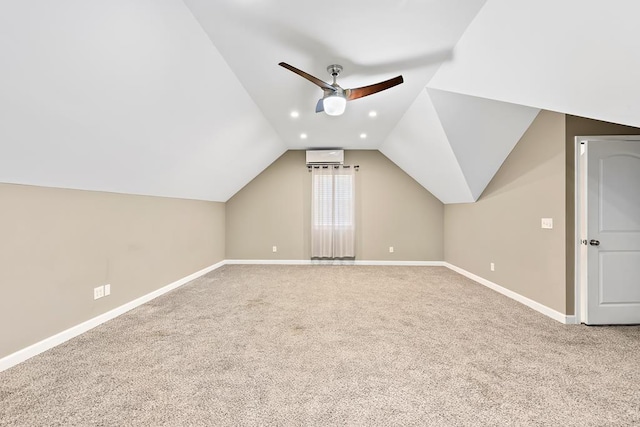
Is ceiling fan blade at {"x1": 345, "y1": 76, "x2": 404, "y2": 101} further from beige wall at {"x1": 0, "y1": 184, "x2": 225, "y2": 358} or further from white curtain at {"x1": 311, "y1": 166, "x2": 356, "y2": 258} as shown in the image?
white curtain at {"x1": 311, "y1": 166, "x2": 356, "y2": 258}

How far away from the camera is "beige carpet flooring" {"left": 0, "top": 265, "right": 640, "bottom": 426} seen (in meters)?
1.61

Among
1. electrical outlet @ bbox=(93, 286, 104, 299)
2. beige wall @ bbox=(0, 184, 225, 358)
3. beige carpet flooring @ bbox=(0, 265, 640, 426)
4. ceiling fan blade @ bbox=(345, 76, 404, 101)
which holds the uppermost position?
ceiling fan blade @ bbox=(345, 76, 404, 101)

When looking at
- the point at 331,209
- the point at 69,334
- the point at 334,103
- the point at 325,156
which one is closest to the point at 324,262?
the point at 331,209

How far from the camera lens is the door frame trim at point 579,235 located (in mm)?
2881

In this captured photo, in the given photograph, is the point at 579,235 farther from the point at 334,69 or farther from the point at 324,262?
the point at 324,262

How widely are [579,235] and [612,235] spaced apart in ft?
1.04

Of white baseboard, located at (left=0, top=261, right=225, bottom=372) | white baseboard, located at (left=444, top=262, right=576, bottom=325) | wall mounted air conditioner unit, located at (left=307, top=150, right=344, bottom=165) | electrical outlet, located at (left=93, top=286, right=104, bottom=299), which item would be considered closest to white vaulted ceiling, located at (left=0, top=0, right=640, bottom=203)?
electrical outlet, located at (left=93, top=286, right=104, bottom=299)

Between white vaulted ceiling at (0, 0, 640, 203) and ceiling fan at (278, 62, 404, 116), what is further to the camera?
ceiling fan at (278, 62, 404, 116)

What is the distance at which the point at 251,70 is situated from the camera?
2834mm

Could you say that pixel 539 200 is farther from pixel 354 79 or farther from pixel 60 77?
pixel 60 77

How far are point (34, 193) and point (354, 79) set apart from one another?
307 centimetres

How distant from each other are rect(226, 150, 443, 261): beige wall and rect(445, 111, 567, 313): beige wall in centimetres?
149

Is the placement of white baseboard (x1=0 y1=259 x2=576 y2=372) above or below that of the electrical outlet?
below

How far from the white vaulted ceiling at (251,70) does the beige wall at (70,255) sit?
0.22 metres
